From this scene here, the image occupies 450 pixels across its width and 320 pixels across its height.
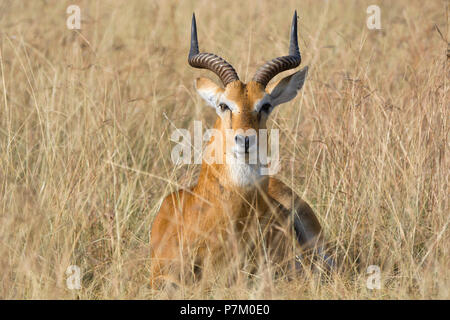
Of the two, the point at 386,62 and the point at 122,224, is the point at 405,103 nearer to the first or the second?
the point at 386,62

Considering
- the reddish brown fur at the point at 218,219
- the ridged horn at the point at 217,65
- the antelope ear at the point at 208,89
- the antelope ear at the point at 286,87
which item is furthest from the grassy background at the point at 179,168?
the ridged horn at the point at 217,65

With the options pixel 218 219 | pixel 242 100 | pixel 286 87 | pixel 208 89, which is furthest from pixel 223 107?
pixel 218 219

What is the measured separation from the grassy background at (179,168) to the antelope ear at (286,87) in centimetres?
53

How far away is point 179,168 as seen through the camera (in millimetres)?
7992

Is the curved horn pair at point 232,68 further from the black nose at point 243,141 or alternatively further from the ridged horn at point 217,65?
the black nose at point 243,141

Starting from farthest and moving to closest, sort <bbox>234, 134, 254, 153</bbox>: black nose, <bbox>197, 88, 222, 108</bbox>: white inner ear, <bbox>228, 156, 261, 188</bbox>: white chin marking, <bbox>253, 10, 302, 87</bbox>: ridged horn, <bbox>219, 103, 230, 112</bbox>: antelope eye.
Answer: <bbox>197, 88, 222, 108</bbox>: white inner ear, <bbox>253, 10, 302, 87</bbox>: ridged horn, <bbox>219, 103, 230, 112</bbox>: antelope eye, <bbox>228, 156, 261, 188</bbox>: white chin marking, <bbox>234, 134, 254, 153</bbox>: black nose

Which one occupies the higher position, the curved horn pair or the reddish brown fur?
the curved horn pair

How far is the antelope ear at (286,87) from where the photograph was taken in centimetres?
683

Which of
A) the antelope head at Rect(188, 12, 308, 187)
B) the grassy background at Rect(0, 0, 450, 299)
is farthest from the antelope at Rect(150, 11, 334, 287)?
the grassy background at Rect(0, 0, 450, 299)

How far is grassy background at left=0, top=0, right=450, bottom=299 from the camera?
6.05 metres

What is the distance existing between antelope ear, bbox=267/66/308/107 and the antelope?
1.1 inches

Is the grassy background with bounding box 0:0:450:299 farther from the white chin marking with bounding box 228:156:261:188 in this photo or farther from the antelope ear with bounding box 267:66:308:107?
the white chin marking with bounding box 228:156:261:188

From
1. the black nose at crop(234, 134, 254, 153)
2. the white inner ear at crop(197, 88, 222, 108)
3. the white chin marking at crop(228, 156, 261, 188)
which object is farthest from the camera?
the white inner ear at crop(197, 88, 222, 108)
